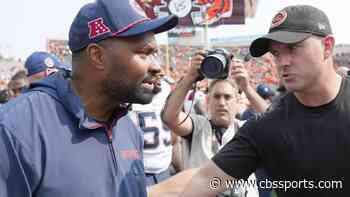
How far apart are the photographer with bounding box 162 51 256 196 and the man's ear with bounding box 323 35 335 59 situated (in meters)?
0.95

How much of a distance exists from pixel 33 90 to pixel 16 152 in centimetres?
31

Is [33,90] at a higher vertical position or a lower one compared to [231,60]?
higher

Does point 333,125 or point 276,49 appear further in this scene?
point 276,49

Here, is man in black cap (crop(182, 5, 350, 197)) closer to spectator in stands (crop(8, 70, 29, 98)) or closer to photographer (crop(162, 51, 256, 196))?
photographer (crop(162, 51, 256, 196))

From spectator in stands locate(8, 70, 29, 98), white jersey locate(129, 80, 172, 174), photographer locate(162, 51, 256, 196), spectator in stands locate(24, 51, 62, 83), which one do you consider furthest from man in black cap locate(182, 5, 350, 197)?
spectator in stands locate(8, 70, 29, 98)

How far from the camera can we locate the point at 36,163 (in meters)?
1.59

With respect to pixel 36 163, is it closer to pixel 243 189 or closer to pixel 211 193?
pixel 211 193

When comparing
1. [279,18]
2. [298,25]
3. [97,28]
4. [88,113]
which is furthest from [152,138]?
[97,28]

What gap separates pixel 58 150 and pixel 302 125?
4.02ft

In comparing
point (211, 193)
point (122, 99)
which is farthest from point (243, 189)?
point (122, 99)

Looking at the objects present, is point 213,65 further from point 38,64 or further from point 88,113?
point 38,64

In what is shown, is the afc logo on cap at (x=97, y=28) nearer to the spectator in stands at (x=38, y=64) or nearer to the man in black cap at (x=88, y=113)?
the man in black cap at (x=88, y=113)

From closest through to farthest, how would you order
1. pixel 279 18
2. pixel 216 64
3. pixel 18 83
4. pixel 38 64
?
pixel 279 18 < pixel 216 64 < pixel 38 64 < pixel 18 83

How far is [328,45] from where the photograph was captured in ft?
7.89
